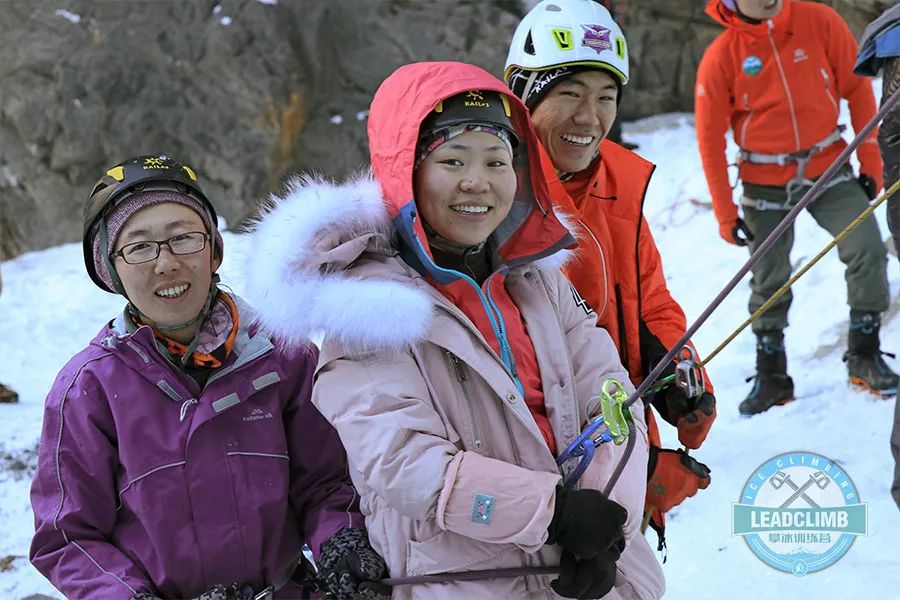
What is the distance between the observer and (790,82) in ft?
15.9

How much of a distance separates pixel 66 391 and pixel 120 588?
50 centimetres

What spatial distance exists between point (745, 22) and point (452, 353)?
3.75 m

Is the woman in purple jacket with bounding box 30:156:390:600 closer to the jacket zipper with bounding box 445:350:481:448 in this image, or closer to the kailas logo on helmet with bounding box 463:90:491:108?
Result: the jacket zipper with bounding box 445:350:481:448

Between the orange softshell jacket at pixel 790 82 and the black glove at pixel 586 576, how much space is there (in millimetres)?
3593

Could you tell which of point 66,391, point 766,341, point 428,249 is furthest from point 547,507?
point 766,341

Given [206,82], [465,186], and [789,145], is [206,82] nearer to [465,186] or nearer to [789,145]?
[789,145]

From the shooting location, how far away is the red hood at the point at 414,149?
6.59 feet

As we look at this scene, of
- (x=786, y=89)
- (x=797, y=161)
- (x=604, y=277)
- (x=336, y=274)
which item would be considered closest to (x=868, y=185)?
(x=797, y=161)

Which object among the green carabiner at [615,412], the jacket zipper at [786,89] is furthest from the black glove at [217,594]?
the jacket zipper at [786,89]

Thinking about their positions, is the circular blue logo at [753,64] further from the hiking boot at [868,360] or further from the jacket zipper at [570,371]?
the jacket zipper at [570,371]

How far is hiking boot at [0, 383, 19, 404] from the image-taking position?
222 inches

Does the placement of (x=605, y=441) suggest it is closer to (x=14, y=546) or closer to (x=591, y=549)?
(x=591, y=549)

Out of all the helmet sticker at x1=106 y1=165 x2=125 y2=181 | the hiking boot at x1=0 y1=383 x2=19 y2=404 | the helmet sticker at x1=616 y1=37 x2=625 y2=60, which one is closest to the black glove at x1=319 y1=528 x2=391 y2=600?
A: the helmet sticker at x1=106 y1=165 x2=125 y2=181

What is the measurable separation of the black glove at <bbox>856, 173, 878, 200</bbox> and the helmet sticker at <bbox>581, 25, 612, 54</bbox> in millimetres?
2798
